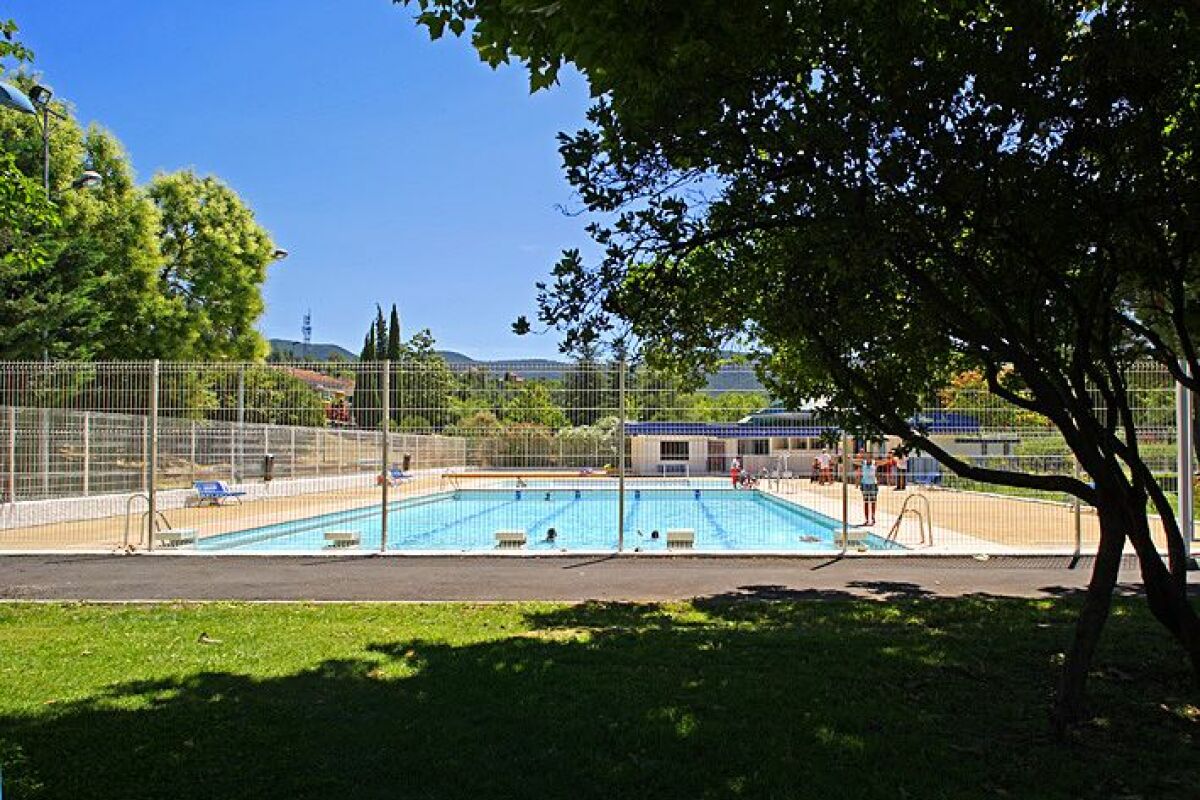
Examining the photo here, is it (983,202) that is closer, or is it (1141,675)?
(983,202)

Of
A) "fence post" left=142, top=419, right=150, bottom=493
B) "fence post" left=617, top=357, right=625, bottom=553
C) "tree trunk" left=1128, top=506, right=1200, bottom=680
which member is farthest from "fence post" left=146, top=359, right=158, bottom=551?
"tree trunk" left=1128, top=506, right=1200, bottom=680

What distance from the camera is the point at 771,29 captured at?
5.00 m

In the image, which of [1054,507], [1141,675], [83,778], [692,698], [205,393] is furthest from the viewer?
[205,393]

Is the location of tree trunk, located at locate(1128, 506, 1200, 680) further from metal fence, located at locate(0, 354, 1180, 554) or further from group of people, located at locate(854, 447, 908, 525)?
group of people, located at locate(854, 447, 908, 525)

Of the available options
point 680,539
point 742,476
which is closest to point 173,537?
point 680,539

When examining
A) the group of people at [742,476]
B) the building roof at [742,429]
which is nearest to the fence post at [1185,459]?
the building roof at [742,429]

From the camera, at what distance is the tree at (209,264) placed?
110ft

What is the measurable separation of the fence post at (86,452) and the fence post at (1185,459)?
17899mm

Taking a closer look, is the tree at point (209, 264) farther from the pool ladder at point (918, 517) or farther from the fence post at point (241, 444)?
the pool ladder at point (918, 517)

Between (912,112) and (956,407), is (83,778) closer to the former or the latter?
(912,112)

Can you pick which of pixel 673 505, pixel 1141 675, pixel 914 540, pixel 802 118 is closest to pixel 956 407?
pixel 914 540

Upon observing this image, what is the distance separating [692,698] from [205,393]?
13.6 m

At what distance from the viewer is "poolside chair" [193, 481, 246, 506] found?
68.8 feet

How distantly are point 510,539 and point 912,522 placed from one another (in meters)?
7.73
